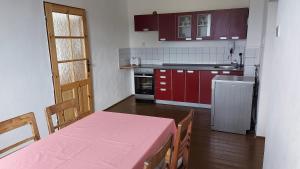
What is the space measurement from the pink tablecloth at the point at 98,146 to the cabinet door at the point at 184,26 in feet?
10.3

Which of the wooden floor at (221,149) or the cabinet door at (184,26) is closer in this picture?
the wooden floor at (221,149)

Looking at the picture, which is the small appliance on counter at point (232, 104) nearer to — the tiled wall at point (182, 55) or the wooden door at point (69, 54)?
the tiled wall at point (182, 55)

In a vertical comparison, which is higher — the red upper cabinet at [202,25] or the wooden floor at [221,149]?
the red upper cabinet at [202,25]

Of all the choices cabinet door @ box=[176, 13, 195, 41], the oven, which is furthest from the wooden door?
cabinet door @ box=[176, 13, 195, 41]

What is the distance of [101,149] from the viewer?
1.44 meters

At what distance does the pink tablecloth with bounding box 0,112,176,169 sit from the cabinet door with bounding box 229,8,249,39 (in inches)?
123

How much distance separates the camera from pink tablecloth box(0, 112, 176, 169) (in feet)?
4.21

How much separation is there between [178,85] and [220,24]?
1.55m

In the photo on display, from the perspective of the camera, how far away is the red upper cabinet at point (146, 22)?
4.91m

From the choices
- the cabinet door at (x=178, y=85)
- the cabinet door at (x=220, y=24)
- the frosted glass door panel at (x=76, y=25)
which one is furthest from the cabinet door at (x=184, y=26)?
the frosted glass door panel at (x=76, y=25)

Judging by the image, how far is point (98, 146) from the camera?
1.49 m

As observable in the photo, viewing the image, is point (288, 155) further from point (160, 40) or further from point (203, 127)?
point (160, 40)

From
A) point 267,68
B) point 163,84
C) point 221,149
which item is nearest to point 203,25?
point 163,84

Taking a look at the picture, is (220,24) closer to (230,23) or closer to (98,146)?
(230,23)
